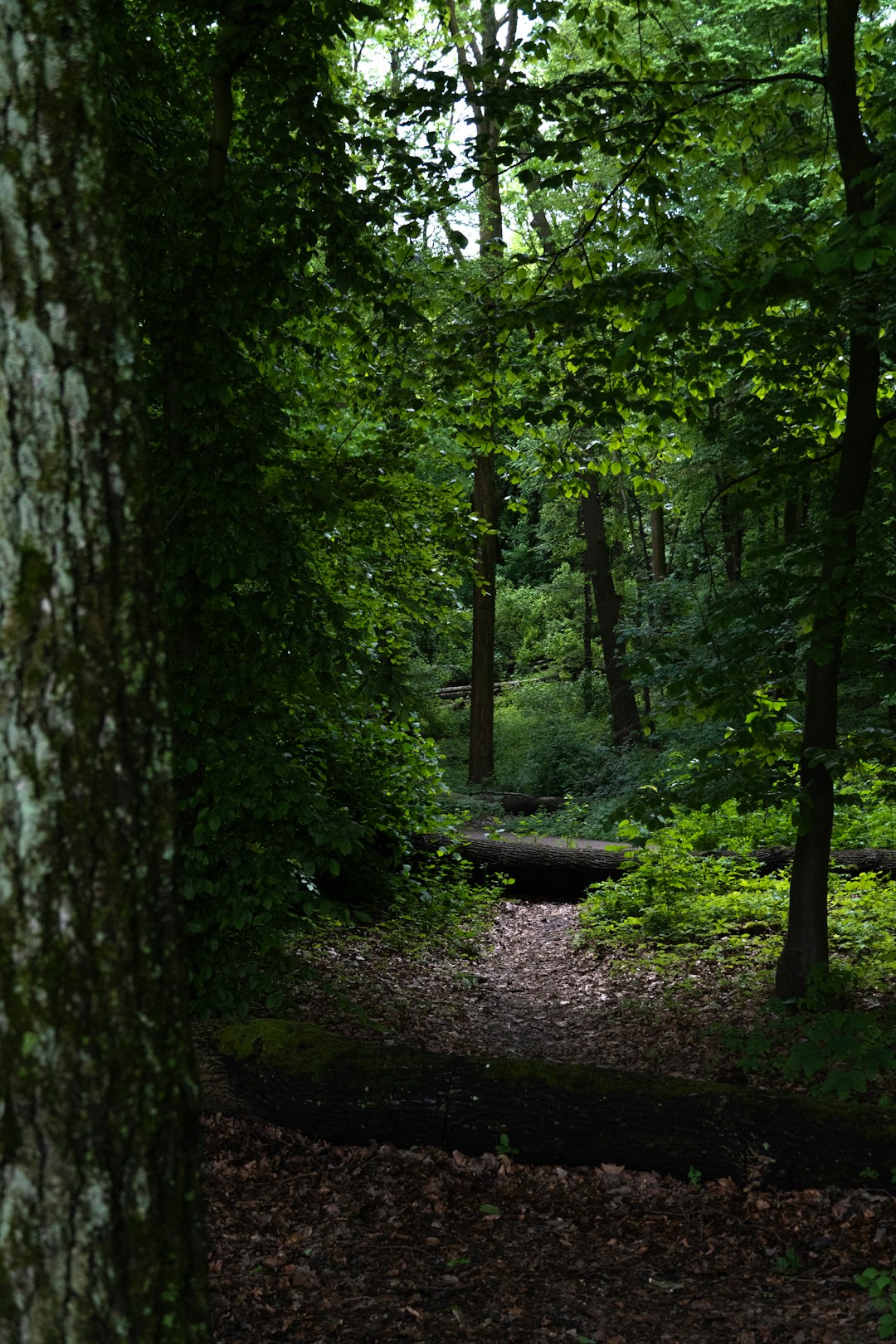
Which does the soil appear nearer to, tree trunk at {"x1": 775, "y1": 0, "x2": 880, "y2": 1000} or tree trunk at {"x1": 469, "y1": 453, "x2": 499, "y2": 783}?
tree trunk at {"x1": 775, "y1": 0, "x2": 880, "y2": 1000}

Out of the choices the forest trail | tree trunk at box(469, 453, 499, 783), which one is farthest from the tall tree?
the forest trail

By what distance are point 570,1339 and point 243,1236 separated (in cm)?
153

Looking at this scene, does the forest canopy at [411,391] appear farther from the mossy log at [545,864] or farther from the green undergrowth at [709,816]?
the mossy log at [545,864]

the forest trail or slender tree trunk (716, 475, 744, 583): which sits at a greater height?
slender tree trunk (716, 475, 744, 583)

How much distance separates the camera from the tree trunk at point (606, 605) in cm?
1966

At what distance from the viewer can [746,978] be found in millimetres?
7367

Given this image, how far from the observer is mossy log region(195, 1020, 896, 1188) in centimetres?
464

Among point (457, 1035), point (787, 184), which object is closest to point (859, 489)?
point (457, 1035)

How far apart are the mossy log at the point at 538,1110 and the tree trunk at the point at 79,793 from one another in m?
3.28

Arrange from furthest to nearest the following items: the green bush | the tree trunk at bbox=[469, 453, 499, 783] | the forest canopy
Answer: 1. the green bush
2. the tree trunk at bbox=[469, 453, 499, 783]
3. the forest canopy

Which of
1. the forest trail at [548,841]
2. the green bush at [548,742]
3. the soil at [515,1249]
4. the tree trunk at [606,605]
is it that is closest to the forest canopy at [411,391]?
the soil at [515,1249]

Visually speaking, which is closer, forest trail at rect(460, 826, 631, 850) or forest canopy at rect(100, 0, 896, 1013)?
forest canopy at rect(100, 0, 896, 1013)

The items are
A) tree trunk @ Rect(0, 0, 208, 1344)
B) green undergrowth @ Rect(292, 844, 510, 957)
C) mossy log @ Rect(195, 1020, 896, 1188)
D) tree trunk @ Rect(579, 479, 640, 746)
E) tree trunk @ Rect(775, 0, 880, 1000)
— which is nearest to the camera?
tree trunk @ Rect(0, 0, 208, 1344)

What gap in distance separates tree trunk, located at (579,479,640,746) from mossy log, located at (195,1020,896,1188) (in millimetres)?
14270
